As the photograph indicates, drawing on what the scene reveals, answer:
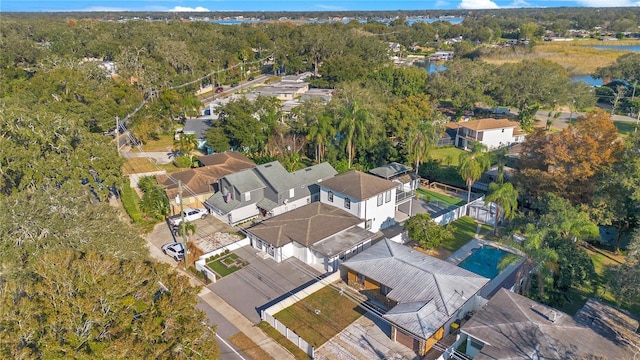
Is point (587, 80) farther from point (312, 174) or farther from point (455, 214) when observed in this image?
point (312, 174)

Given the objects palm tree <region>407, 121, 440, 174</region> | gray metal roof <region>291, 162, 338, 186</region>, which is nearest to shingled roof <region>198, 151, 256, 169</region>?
gray metal roof <region>291, 162, 338, 186</region>

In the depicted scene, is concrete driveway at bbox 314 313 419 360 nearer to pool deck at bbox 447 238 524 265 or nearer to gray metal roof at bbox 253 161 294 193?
pool deck at bbox 447 238 524 265

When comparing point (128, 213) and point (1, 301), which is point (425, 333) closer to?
point (1, 301)

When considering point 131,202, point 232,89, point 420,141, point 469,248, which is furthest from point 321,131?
point 232,89

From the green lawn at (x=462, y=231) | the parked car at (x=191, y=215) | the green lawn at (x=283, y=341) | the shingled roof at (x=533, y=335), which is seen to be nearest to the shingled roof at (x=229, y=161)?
the parked car at (x=191, y=215)

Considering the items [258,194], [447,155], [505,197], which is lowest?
[447,155]

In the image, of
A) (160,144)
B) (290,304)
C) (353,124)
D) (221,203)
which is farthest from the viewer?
(160,144)

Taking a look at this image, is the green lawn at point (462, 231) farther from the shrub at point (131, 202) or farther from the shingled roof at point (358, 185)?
the shrub at point (131, 202)
